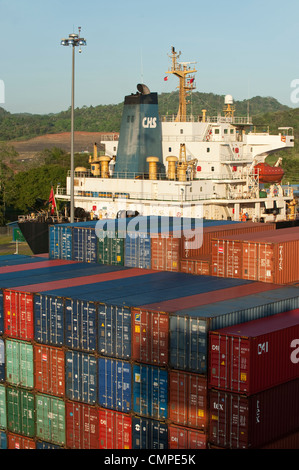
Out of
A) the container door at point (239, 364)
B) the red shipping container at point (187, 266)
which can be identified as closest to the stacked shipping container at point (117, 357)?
the container door at point (239, 364)

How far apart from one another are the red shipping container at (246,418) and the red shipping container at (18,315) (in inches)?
292

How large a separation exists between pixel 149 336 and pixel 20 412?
610cm

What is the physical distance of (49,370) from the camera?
945 inches

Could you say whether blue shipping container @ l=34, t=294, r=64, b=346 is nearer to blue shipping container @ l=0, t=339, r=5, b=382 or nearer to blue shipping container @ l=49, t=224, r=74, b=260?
blue shipping container @ l=0, t=339, r=5, b=382

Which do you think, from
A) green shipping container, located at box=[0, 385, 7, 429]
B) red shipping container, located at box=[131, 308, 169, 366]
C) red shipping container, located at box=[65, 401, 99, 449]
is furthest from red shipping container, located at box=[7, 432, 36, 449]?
red shipping container, located at box=[131, 308, 169, 366]

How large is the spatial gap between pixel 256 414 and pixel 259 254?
8.80 metres

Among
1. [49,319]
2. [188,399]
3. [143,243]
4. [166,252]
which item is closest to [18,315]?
[49,319]

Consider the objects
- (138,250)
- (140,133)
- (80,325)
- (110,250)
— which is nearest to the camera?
(80,325)

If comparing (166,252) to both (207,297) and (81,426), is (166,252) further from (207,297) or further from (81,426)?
(81,426)

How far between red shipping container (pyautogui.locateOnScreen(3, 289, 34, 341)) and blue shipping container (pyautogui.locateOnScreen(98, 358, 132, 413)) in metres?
3.31

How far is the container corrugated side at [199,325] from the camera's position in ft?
67.9

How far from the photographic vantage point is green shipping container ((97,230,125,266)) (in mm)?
31344

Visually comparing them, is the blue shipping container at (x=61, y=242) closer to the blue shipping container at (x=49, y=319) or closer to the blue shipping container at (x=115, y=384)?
the blue shipping container at (x=49, y=319)
